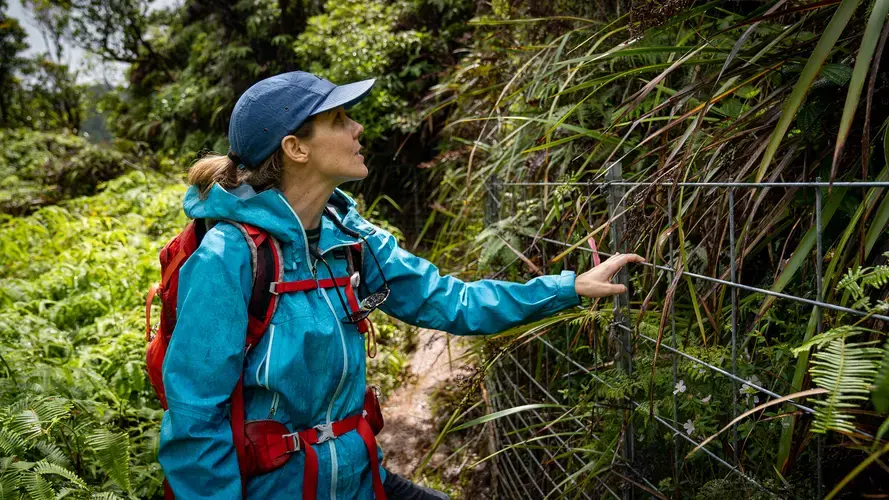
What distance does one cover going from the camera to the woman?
168 cm

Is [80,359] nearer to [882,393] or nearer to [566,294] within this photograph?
[566,294]

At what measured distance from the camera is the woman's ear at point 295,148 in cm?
197

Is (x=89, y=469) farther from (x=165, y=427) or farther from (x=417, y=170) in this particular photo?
(x=417, y=170)

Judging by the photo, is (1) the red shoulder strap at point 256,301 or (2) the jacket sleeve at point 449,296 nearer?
(1) the red shoulder strap at point 256,301

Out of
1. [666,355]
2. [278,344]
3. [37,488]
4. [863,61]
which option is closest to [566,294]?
[666,355]

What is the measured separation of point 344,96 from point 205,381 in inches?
36.2

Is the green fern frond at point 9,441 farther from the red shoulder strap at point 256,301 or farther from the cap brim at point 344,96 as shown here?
the cap brim at point 344,96

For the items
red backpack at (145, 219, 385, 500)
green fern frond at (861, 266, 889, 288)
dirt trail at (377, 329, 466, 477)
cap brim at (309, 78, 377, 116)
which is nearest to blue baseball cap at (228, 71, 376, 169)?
cap brim at (309, 78, 377, 116)

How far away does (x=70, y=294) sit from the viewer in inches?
187

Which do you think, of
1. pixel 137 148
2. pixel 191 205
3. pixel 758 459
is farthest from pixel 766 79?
pixel 137 148

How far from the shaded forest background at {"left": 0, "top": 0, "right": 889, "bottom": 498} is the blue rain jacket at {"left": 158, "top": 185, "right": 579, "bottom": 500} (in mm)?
324

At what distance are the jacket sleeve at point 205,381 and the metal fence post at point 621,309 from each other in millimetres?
1128

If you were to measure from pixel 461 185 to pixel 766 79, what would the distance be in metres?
2.85

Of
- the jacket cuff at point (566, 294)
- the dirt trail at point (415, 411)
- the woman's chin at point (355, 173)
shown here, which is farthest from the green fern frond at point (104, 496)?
the dirt trail at point (415, 411)
